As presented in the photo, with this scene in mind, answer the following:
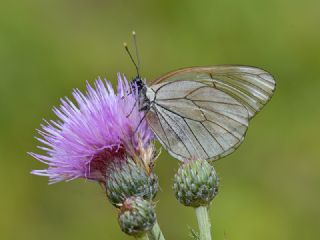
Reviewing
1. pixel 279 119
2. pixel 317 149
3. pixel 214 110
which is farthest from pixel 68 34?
pixel 214 110

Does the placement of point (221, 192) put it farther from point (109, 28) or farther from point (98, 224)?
point (109, 28)

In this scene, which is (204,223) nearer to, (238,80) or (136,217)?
(136,217)

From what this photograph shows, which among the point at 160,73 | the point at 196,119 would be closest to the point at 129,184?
the point at 196,119


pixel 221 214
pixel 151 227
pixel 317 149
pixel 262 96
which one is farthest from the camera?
pixel 317 149

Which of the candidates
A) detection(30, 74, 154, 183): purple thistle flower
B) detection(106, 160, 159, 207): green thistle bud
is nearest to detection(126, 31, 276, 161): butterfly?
detection(30, 74, 154, 183): purple thistle flower

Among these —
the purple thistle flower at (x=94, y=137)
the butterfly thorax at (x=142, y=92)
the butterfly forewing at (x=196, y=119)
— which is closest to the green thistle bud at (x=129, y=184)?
the purple thistle flower at (x=94, y=137)
